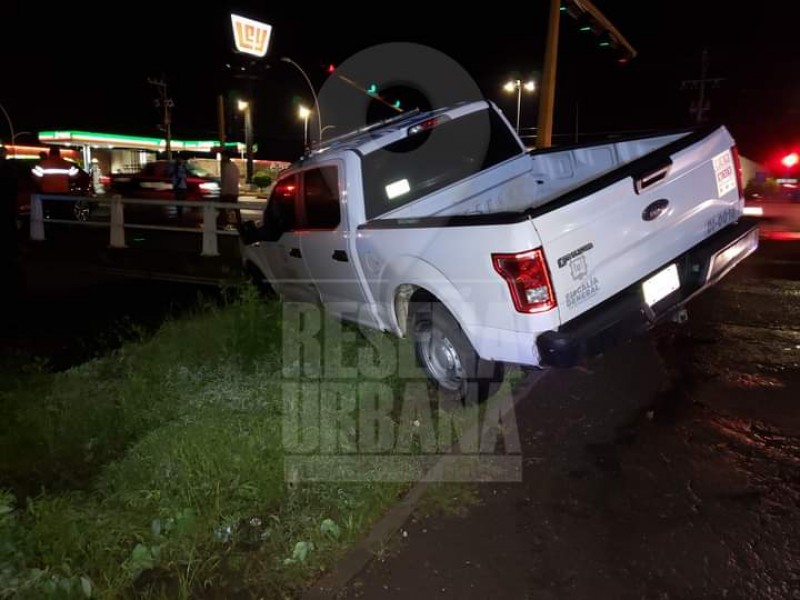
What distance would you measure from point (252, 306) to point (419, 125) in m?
2.07

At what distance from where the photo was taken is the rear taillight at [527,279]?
3.77 metres

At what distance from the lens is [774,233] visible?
1245cm

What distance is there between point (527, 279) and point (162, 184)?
792 inches

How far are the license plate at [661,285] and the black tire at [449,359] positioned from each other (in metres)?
1.05

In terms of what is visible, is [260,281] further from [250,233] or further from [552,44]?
[552,44]

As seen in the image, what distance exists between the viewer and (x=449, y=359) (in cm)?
480

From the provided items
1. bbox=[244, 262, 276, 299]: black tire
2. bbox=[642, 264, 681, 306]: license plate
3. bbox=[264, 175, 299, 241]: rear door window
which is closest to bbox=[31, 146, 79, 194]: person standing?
bbox=[244, 262, 276, 299]: black tire

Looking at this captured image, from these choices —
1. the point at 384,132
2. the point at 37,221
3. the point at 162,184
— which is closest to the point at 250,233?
the point at 384,132

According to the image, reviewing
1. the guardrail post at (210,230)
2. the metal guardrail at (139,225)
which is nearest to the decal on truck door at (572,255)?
the metal guardrail at (139,225)

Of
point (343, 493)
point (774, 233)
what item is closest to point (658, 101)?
point (774, 233)

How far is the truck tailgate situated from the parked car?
18011mm

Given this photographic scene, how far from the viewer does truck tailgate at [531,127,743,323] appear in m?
3.86

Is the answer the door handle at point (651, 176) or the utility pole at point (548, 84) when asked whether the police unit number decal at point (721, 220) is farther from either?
the utility pole at point (548, 84)

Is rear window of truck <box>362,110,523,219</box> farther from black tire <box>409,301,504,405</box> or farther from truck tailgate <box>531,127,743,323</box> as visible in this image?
truck tailgate <box>531,127,743,323</box>
